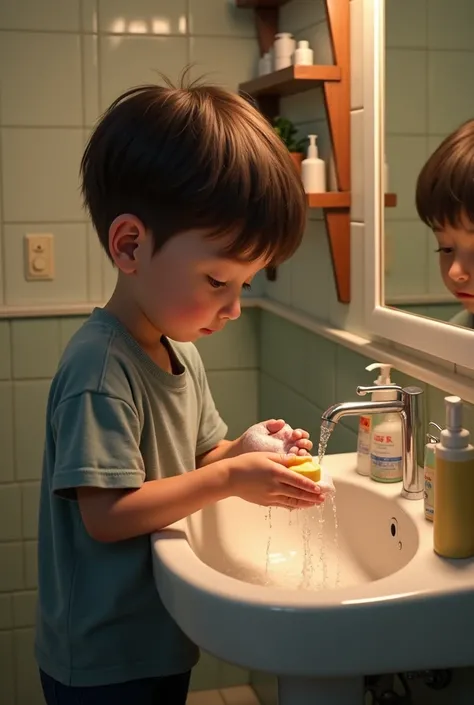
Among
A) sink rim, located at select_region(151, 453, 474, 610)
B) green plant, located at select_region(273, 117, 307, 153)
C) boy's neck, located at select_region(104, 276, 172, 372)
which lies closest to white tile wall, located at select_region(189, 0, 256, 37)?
green plant, located at select_region(273, 117, 307, 153)

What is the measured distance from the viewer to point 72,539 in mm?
1191

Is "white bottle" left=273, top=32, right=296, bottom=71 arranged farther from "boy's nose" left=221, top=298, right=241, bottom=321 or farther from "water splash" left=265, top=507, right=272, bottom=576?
"water splash" left=265, top=507, right=272, bottom=576

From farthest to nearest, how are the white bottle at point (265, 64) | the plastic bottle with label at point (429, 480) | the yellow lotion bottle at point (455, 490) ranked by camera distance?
the white bottle at point (265, 64) < the plastic bottle with label at point (429, 480) < the yellow lotion bottle at point (455, 490)

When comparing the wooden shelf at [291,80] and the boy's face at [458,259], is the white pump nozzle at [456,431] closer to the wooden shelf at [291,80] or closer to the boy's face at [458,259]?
the boy's face at [458,259]

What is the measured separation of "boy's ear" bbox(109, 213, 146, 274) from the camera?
1130mm

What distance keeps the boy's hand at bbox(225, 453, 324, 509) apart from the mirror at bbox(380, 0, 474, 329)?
313 millimetres

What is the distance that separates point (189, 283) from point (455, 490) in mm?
395

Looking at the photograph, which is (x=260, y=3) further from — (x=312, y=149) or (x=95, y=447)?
(x=95, y=447)

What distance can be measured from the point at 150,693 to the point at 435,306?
648 mm

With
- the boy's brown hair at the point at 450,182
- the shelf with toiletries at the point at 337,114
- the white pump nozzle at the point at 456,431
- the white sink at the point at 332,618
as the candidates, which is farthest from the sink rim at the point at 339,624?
the shelf with toiletries at the point at 337,114

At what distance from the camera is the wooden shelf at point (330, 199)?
1611 millimetres

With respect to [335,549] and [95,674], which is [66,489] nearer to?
[95,674]

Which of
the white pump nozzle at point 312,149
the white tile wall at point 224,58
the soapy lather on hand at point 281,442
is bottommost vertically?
the soapy lather on hand at point 281,442

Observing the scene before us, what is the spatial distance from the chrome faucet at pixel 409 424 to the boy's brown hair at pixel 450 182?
0.23m
